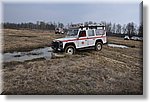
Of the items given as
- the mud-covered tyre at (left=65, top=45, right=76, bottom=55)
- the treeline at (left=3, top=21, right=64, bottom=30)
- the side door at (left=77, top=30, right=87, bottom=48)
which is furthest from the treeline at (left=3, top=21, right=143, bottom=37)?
the mud-covered tyre at (left=65, top=45, right=76, bottom=55)

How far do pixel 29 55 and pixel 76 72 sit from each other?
610 mm

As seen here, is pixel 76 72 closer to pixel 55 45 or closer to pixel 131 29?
pixel 55 45

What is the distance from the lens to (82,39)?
288cm

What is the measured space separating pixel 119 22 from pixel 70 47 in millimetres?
678

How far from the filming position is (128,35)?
9.30 feet

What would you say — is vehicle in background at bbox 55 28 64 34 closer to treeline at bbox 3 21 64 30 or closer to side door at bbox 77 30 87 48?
treeline at bbox 3 21 64 30

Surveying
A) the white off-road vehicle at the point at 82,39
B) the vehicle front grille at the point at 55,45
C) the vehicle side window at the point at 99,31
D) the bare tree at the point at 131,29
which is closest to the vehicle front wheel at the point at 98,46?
the white off-road vehicle at the point at 82,39

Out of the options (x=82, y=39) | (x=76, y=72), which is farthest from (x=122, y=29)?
(x=76, y=72)

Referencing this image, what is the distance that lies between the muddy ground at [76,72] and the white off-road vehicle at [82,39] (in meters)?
0.08

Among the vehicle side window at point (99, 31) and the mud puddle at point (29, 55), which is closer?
the mud puddle at point (29, 55)

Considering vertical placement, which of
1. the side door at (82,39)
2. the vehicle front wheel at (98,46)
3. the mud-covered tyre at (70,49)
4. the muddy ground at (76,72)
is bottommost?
the muddy ground at (76,72)

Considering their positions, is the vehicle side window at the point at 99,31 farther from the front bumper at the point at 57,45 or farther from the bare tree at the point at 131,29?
the front bumper at the point at 57,45

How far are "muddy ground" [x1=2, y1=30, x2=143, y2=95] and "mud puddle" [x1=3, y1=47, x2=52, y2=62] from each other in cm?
5

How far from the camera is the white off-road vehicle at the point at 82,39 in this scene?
9.32 feet
